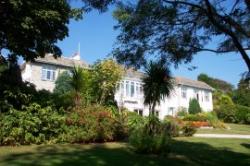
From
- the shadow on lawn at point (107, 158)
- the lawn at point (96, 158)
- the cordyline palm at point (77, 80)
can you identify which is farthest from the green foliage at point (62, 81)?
the shadow on lawn at point (107, 158)

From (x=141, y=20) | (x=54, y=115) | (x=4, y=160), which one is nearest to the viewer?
(x=4, y=160)

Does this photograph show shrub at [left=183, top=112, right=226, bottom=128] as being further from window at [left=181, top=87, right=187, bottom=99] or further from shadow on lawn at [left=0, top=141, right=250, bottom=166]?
shadow on lawn at [left=0, top=141, right=250, bottom=166]

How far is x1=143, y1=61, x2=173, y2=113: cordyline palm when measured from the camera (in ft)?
60.5

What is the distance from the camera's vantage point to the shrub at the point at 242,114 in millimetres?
55612

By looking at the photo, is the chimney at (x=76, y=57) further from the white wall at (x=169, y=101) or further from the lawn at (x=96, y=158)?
the lawn at (x=96, y=158)

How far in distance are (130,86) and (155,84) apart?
34.2 metres

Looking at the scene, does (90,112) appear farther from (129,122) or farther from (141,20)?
(141,20)

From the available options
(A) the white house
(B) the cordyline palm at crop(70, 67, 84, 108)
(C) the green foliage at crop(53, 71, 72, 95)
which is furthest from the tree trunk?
(C) the green foliage at crop(53, 71, 72, 95)

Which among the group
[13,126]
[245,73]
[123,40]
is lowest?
[13,126]

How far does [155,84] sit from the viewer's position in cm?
1875

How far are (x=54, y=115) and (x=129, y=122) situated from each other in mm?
6746

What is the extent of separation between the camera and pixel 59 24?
1961 centimetres

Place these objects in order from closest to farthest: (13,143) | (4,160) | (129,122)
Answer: (4,160), (13,143), (129,122)

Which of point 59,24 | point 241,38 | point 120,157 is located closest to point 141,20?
point 241,38
